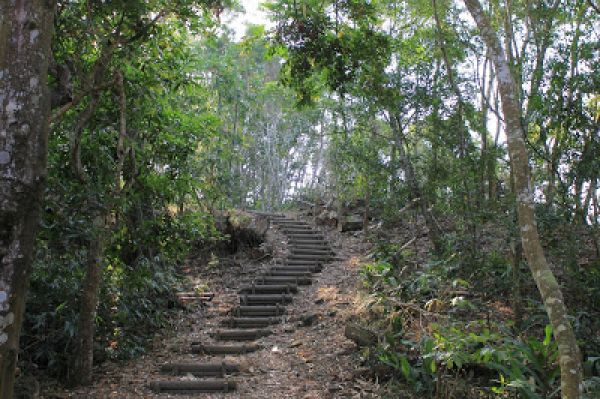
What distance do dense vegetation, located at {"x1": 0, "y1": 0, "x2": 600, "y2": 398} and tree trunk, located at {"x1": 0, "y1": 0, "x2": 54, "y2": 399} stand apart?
1611 millimetres

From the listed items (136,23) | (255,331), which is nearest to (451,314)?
(255,331)

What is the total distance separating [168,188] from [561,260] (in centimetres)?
631

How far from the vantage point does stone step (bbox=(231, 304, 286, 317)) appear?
9.77m

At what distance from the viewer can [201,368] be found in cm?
664

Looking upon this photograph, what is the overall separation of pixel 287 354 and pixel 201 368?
1.40 m

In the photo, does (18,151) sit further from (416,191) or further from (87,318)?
(416,191)

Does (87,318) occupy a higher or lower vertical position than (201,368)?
higher

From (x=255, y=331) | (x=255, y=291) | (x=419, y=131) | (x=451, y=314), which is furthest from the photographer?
(x=255, y=291)

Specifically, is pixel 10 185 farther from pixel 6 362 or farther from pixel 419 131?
pixel 419 131

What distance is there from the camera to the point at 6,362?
7.45 ft

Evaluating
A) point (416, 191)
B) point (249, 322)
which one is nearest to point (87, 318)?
point (249, 322)

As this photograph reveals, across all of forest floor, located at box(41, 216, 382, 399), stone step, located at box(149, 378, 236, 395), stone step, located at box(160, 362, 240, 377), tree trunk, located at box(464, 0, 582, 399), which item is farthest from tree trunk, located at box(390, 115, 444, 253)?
stone step, located at box(149, 378, 236, 395)

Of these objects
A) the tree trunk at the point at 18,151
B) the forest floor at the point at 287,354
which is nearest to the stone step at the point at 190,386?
the forest floor at the point at 287,354

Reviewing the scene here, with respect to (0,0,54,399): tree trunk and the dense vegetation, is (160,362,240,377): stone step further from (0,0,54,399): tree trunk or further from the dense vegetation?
(0,0,54,399): tree trunk
